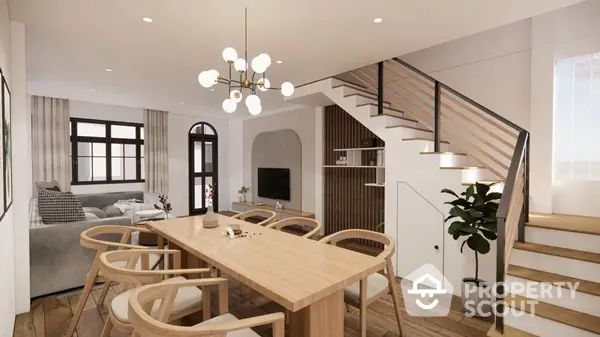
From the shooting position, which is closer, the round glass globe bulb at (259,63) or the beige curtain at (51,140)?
the round glass globe bulb at (259,63)

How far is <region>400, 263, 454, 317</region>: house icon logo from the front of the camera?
2877mm

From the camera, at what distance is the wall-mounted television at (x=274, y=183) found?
663 cm

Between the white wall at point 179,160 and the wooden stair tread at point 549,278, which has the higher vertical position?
the white wall at point 179,160

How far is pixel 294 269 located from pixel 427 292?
2267 mm

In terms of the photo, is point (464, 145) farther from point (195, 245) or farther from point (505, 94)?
point (195, 245)

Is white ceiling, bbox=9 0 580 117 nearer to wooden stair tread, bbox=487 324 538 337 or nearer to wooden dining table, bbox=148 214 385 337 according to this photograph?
wooden dining table, bbox=148 214 385 337

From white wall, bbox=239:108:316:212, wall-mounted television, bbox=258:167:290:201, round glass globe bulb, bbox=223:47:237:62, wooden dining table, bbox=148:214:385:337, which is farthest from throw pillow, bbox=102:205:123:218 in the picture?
round glass globe bulb, bbox=223:47:237:62

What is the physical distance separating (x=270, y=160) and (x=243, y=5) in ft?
16.0

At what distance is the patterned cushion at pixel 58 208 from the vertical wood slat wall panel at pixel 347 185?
3.86 m

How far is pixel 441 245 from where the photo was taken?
3.37 metres

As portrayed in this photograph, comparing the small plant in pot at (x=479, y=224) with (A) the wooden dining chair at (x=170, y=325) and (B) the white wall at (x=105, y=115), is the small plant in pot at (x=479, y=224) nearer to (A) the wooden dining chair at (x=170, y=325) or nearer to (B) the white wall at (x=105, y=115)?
(A) the wooden dining chair at (x=170, y=325)

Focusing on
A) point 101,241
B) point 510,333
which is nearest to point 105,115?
point 101,241

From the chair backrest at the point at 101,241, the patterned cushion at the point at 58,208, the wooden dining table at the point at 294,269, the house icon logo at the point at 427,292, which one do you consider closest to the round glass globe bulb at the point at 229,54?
the wooden dining table at the point at 294,269

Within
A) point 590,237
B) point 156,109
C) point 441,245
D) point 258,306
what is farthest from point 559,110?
point 156,109
